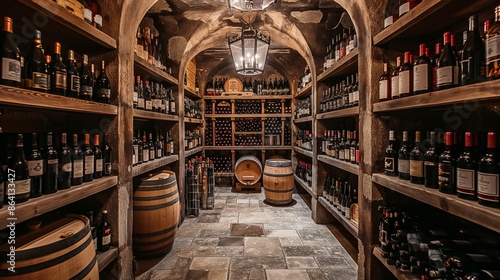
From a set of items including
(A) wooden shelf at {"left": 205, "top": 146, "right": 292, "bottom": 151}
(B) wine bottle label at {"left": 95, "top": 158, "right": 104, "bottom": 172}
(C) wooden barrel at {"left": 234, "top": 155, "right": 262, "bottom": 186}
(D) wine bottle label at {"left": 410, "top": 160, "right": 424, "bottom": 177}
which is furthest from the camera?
(A) wooden shelf at {"left": 205, "top": 146, "right": 292, "bottom": 151}

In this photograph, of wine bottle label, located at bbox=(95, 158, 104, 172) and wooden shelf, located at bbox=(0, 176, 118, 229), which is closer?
wooden shelf, located at bbox=(0, 176, 118, 229)

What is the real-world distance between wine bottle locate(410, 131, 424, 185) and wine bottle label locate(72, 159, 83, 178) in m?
2.39

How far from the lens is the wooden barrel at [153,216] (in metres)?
2.91

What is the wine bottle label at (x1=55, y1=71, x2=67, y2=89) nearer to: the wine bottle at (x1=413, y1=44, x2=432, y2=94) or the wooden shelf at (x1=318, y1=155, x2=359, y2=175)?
the wine bottle at (x1=413, y1=44, x2=432, y2=94)

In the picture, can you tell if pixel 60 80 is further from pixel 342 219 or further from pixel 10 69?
pixel 342 219

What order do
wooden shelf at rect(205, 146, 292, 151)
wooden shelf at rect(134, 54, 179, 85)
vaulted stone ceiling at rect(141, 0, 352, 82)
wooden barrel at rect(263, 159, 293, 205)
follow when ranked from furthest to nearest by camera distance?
wooden shelf at rect(205, 146, 292, 151)
wooden barrel at rect(263, 159, 293, 205)
vaulted stone ceiling at rect(141, 0, 352, 82)
wooden shelf at rect(134, 54, 179, 85)

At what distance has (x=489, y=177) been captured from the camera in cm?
125

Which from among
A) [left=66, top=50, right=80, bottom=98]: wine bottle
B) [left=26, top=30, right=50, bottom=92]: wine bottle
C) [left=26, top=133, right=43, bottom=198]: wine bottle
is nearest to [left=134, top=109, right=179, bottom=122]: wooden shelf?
[left=66, top=50, right=80, bottom=98]: wine bottle

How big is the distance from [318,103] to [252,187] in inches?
118

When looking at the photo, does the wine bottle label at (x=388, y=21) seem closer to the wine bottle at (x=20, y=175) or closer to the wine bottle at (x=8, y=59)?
the wine bottle at (x=8, y=59)

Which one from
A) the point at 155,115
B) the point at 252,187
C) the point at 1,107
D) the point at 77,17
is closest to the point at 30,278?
the point at 1,107

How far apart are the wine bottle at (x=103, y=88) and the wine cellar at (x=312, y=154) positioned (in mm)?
12

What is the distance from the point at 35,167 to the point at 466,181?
95.7 inches

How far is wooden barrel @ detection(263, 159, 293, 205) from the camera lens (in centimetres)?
518
